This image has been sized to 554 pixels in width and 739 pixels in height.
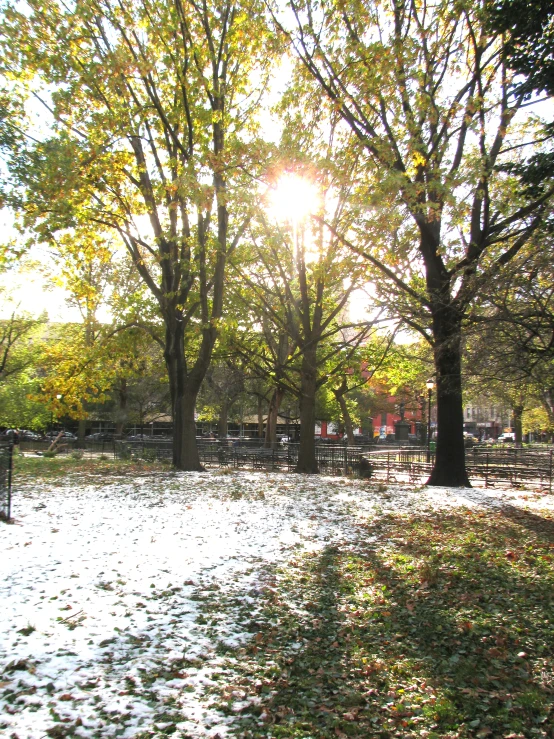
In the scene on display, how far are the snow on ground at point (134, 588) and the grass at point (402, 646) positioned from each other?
310 millimetres

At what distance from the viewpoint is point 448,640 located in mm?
4480

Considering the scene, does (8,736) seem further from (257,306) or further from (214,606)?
(257,306)

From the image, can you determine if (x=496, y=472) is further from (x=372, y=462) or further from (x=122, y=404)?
(x=122, y=404)

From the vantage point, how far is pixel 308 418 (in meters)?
19.8

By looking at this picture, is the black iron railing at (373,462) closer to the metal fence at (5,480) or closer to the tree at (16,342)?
the metal fence at (5,480)

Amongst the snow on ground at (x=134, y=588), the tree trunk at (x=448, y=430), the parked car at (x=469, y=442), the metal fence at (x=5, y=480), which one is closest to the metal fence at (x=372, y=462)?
the tree trunk at (x=448, y=430)

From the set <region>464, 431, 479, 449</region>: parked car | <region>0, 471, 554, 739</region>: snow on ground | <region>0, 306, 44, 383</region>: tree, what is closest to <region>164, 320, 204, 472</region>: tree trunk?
<region>0, 471, 554, 739</region>: snow on ground

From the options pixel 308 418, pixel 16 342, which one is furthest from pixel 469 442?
pixel 16 342

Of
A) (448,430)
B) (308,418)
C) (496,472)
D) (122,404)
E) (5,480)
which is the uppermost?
(122,404)

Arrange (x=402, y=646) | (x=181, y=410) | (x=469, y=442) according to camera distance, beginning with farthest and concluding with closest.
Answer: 1. (x=469, y=442)
2. (x=181, y=410)
3. (x=402, y=646)

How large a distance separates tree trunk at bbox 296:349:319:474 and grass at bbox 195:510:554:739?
12230 millimetres

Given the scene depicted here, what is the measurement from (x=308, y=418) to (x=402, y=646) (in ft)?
50.5

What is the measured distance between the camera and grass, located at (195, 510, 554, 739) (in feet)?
10.9

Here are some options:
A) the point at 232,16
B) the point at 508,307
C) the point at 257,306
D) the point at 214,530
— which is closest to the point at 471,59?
the point at 232,16
